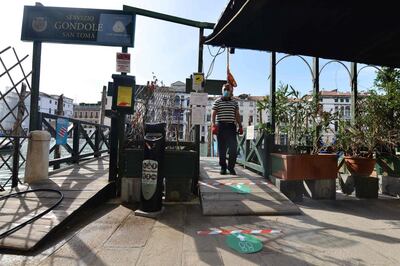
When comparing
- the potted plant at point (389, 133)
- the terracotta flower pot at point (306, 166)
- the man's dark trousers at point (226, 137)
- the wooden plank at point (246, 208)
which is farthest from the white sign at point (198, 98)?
the potted plant at point (389, 133)

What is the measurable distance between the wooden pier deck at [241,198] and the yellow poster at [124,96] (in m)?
1.88

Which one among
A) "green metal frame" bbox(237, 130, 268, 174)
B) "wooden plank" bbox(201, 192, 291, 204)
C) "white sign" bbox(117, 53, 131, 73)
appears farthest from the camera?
"green metal frame" bbox(237, 130, 268, 174)

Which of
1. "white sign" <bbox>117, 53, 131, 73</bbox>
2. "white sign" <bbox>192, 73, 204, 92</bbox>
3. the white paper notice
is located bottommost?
the white paper notice

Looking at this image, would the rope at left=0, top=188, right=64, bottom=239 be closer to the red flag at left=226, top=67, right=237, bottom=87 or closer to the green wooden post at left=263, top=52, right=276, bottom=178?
the green wooden post at left=263, top=52, right=276, bottom=178

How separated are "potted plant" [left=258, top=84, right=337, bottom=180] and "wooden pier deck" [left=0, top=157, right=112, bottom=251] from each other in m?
3.24

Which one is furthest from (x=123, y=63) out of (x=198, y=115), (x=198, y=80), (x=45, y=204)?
(x=45, y=204)

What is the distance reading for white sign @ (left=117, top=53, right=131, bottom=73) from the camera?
5.07m

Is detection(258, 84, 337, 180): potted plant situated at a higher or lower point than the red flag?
lower

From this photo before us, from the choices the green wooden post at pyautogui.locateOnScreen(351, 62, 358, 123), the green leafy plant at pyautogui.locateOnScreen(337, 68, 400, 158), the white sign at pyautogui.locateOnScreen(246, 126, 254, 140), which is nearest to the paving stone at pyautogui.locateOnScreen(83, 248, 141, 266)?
the white sign at pyautogui.locateOnScreen(246, 126, 254, 140)

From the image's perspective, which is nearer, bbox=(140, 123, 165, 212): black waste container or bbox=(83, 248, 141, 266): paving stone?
bbox=(83, 248, 141, 266): paving stone

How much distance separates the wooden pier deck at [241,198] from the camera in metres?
4.09

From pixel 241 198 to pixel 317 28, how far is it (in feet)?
8.89

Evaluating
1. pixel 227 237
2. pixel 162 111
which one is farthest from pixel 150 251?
pixel 162 111

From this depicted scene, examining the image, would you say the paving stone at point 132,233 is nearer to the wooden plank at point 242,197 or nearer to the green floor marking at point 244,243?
the green floor marking at point 244,243
